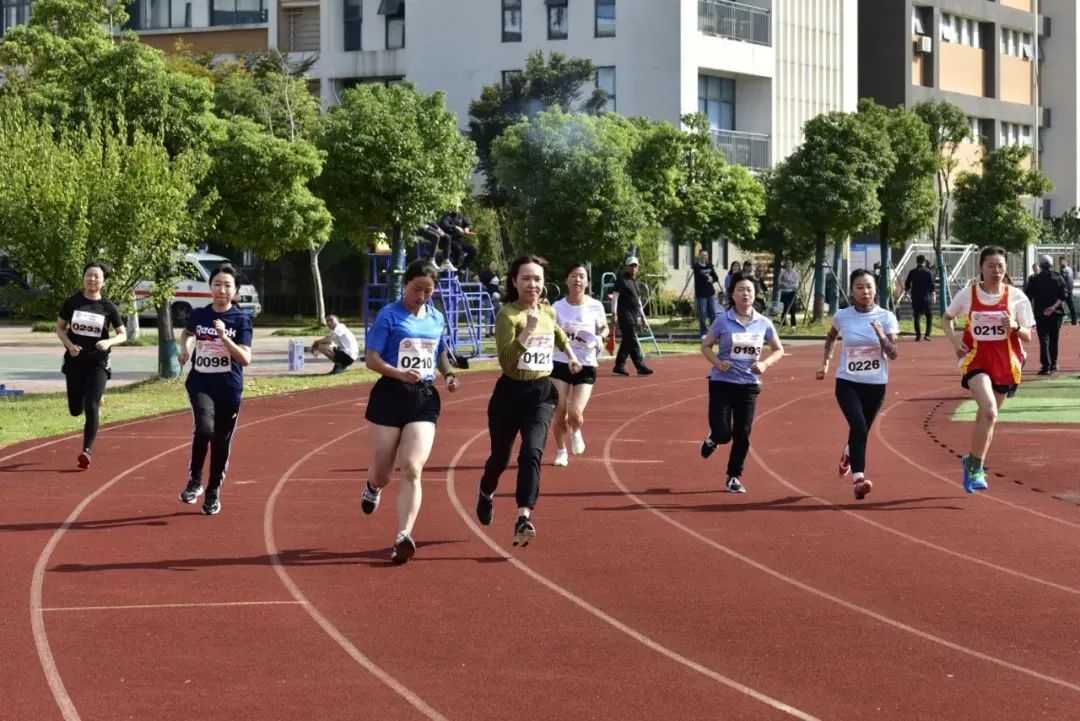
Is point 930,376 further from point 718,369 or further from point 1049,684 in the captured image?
point 1049,684

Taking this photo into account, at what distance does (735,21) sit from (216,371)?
4781 cm

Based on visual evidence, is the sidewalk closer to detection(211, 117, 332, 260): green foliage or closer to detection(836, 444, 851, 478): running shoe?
detection(211, 117, 332, 260): green foliage

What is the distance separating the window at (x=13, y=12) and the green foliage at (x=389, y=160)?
41.9 m

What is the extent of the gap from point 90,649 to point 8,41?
41.1 metres

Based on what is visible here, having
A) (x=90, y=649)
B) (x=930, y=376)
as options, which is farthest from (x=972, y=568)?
(x=930, y=376)

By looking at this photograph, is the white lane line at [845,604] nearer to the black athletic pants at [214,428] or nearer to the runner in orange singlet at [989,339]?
the runner in orange singlet at [989,339]

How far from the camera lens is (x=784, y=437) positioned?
19.2 metres

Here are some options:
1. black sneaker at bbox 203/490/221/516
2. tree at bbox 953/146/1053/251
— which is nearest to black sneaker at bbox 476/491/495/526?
black sneaker at bbox 203/490/221/516

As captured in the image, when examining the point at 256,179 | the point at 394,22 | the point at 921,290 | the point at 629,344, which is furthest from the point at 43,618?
the point at 394,22

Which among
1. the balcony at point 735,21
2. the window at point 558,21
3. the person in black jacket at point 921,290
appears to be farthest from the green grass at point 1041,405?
the window at point 558,21

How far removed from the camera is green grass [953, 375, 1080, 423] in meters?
21.2

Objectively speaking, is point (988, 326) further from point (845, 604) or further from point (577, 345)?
point (845, 604)

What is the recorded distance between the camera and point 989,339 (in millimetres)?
13914

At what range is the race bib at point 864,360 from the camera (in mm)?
13625
